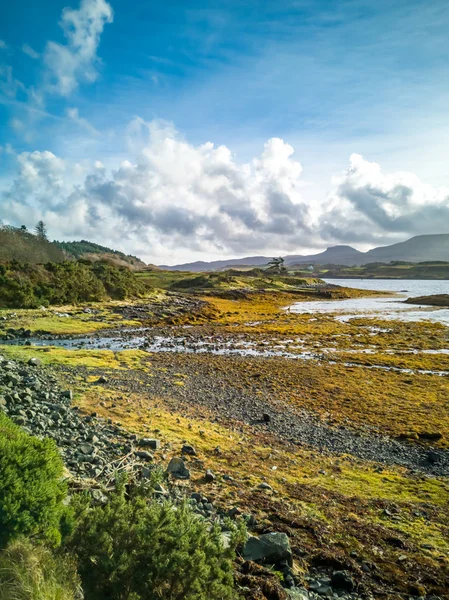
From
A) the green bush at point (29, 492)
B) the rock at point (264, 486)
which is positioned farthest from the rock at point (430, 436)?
the green bush at point (29, 492)

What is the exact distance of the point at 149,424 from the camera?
14.4m

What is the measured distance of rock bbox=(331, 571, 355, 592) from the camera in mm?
6867

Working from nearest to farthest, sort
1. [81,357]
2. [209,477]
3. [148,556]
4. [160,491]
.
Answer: [148,556] → [160,491] → [209,477] → [81,357]

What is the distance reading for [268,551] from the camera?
703 centimetres

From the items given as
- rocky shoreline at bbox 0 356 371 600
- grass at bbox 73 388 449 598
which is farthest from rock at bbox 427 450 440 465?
rocky shoreline at bbox 0 356 371 600

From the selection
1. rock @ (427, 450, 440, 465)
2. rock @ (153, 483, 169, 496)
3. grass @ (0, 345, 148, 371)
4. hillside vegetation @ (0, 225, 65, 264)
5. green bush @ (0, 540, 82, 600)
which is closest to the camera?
green bush @ (0, 540, 82, 600)

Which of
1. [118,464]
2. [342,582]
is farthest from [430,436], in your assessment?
[118,464]

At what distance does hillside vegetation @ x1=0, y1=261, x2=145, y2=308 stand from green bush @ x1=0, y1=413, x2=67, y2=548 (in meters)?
51.1

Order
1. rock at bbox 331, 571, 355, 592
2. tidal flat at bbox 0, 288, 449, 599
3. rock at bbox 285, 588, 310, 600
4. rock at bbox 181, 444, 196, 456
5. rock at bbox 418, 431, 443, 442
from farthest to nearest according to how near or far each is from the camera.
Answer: rock at bbox 418, 431, 443, 442, rock at bbox 181, 444, 196, 456, tidal flat at bbox 0, 288, 449, 599, rock at bbox 331, 571, 355, 592, rock at bbox 285, 588, 310, 600

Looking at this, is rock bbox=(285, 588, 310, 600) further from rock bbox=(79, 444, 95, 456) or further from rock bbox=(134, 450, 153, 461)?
rock bbox=(79, 444, 95, 456)

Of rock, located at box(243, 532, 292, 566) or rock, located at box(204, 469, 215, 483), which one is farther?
rock, located at box(204, 469, 215, 483)

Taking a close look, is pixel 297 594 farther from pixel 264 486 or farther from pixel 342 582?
pixel 264 486

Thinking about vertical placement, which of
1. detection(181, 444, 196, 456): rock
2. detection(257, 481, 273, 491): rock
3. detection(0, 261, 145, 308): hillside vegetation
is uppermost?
detection(0, 261, 145, 308): hillside vegetation

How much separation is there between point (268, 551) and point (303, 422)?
464 inches
